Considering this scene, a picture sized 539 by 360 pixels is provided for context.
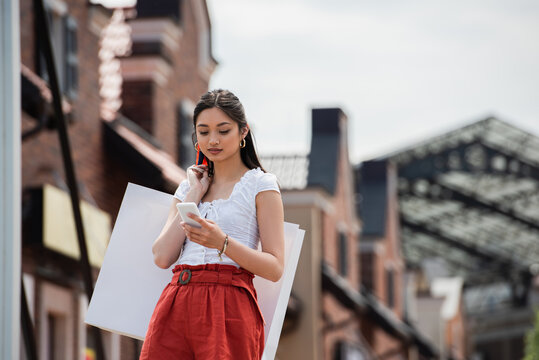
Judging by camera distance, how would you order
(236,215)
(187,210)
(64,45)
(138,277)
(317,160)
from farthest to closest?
(317,160) → (64,45) → (138,277) → (236,215) → (187,210)

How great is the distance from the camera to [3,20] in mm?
5102

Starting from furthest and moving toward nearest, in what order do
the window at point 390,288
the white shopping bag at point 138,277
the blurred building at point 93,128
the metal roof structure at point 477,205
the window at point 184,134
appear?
the metal roof structure at point 477,205 → the window at point 390,288 → the window at point 184,134 → the blurred building at point 93,128 → the white shopping bag at point 138,277

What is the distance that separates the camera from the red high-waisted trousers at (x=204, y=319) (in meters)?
3.58

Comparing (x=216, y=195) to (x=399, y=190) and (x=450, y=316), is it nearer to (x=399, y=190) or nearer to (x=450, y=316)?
(x=399, y=190)

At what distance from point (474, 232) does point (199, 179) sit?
45743mm

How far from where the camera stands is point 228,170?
392 cm

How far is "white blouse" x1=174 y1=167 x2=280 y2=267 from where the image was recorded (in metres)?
3.71

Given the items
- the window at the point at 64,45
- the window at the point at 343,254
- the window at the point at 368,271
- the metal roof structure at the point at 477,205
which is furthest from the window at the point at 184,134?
the metal roof structure at the point at 477,205

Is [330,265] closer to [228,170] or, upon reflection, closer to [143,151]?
[143,151]

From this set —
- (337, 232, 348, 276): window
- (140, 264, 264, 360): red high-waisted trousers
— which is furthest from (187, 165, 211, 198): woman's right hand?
(337, 232, 348, 276): window

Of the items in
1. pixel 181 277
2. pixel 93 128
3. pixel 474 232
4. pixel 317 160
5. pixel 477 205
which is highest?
pixel 474 232

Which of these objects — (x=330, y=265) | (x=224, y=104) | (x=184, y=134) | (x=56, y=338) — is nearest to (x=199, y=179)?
(x=224, y=104)

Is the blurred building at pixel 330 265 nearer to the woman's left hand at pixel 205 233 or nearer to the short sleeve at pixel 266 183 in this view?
the short sleeve at pixel 266 183

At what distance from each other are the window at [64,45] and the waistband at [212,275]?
8939mm
